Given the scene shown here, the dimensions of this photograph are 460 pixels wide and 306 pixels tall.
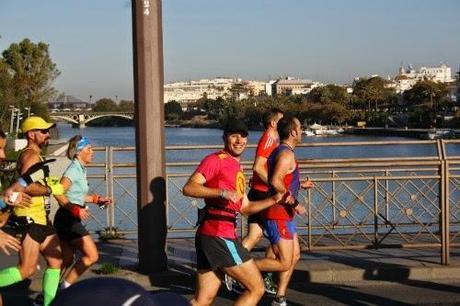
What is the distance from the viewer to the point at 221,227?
580cm

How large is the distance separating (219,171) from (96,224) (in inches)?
295

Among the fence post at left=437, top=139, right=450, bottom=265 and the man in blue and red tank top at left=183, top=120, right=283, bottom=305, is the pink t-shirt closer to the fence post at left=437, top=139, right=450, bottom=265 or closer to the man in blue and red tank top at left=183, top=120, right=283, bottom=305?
the man in blue and red tank top at left=183, top=120, right=283, bottom=305

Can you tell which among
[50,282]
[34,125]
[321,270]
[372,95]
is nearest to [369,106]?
[372,95]

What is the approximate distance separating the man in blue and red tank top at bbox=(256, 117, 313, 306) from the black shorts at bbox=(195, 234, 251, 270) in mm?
1031

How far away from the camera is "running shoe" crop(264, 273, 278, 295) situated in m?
7.81

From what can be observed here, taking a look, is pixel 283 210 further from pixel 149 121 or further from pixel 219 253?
pixel 149 121

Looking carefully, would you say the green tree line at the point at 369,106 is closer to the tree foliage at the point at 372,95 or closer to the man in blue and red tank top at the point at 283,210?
the tree foliage at the point at 372,95

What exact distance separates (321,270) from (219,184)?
3115 millimetres

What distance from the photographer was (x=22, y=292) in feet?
26.6

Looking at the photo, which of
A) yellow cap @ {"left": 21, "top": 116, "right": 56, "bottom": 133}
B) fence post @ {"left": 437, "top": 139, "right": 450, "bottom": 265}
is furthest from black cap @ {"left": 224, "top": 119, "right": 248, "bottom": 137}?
fence post @ {"left": 437, "top": 139, "right": 450, "bottom": 265}

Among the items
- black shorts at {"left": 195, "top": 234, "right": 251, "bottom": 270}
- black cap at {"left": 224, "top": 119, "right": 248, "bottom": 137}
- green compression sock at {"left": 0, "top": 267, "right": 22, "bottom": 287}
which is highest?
black cap at {"left": 224, "top": 119, "right": 248, "bottom": 137}

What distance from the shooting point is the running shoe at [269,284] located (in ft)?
25.6

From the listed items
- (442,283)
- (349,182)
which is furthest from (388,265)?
(349,182)

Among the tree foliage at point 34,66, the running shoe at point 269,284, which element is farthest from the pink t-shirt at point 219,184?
the tree foliage at point 34,66
